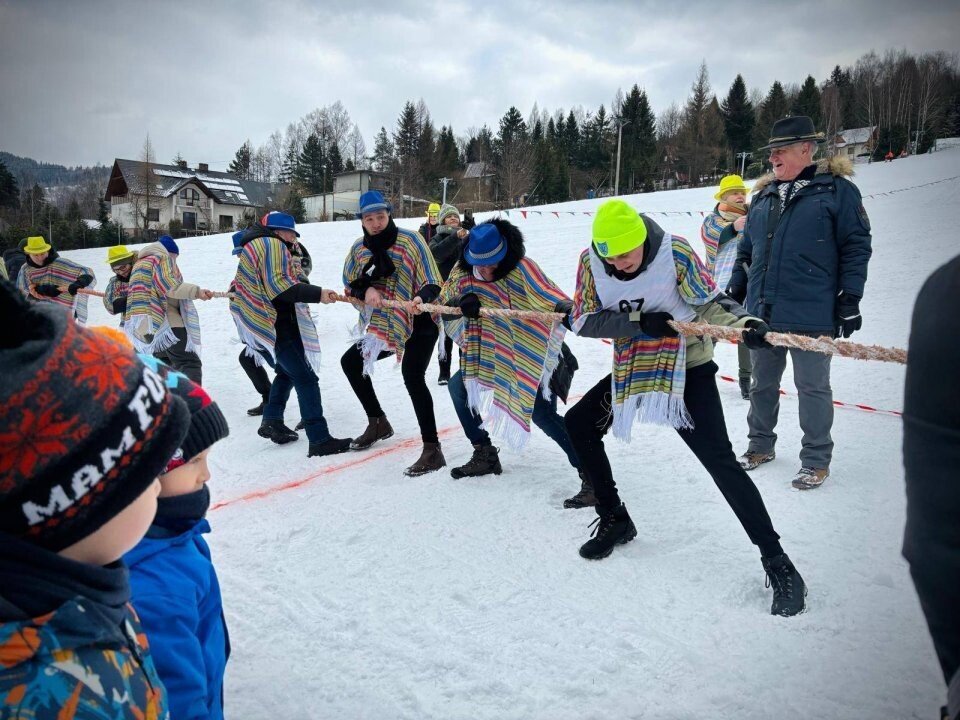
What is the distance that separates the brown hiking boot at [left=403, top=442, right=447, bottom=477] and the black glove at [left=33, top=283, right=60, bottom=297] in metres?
5.99

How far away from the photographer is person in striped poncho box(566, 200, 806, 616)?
8.94ft

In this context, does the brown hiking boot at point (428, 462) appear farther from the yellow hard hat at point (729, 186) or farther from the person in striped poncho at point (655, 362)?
the yellow hard hat at point (729, 186)

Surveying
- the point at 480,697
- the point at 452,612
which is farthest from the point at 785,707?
the point at 452,612

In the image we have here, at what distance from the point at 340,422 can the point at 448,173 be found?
57197 mm

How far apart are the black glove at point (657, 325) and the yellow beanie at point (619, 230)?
13.4 inches

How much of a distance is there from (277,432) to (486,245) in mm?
2847

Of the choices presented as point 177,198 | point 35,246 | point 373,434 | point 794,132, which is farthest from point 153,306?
point 177,198

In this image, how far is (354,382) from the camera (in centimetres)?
516

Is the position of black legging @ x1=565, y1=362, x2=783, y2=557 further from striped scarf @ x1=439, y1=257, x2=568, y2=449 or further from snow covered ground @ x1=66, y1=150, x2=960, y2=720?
striped scarf @ x1=439, y1=257, x2=568, y2=449

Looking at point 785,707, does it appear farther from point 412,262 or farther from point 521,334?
point 412,262

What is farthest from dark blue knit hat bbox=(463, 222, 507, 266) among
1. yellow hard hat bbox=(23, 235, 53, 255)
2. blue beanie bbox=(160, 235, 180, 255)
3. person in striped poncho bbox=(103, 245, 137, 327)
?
yellow hard hat bbox=(23, 235, 53, 255)

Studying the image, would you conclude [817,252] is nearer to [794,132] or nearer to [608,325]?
[794,132]

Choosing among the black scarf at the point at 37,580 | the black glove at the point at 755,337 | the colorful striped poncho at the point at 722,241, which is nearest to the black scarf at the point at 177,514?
the black scarf at the point at 37,580

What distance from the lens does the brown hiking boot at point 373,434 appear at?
16.9 ft
